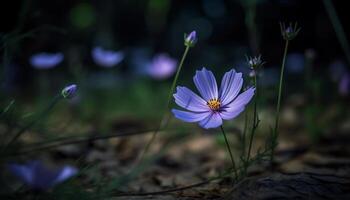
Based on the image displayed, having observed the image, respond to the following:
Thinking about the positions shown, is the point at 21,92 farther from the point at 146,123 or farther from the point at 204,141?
the point at 204,141

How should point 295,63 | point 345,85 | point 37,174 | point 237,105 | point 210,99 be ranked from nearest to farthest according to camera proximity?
point 37,174 → point 237,105 → point 210,99 → point 345,85 → point 295,63

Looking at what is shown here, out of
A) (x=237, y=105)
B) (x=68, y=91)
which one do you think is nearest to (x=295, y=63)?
(x=237, y=105)

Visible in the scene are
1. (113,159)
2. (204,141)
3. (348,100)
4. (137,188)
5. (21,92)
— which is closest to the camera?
(137,188)

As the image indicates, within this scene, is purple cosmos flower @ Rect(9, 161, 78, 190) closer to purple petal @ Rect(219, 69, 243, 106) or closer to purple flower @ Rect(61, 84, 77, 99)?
purple flower @ Rect(61, 84, 77, 99)

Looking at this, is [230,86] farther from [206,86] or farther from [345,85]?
[345,85]

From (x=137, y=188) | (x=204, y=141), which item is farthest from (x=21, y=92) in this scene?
(x=137, y=188)

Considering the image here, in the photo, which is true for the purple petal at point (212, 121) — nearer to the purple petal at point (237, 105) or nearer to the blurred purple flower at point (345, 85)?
the purple petal at point (237, 105)
